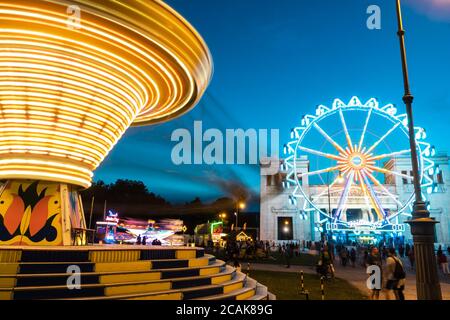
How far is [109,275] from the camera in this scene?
7.05 metres

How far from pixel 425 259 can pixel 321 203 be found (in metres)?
52.2

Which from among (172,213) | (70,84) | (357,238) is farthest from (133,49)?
(172,213)

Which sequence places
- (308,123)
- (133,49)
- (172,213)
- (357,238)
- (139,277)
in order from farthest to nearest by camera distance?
1. (172,213)
2. (357,238)
3. (308,123)
4. (133,49)
5. (139,277)

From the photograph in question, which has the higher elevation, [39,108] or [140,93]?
[140,93]

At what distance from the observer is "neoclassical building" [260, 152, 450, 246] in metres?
55.4

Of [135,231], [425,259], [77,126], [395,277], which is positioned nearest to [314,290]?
[395,277]

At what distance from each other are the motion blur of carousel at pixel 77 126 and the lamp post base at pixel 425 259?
401cm

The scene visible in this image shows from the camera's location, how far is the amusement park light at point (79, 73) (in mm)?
7844

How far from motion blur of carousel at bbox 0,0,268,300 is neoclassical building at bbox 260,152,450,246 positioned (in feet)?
150

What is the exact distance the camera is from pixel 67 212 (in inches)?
399

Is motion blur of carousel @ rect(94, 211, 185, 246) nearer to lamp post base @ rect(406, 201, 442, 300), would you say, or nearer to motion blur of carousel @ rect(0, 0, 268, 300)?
motion blur of carousel @ rect(0, 0, 268, 300)
